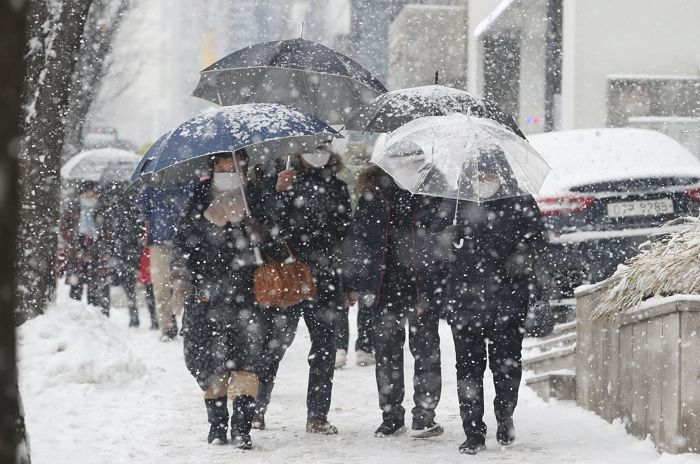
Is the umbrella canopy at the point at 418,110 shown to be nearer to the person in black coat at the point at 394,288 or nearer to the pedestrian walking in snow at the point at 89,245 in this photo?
the person in black coat at the point at 394,288

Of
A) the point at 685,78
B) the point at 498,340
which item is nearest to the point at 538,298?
the point at 498,340

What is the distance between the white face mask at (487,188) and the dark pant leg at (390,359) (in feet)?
3.34

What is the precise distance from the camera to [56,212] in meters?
10.4

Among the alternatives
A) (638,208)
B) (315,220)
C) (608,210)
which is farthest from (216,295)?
(638,208)

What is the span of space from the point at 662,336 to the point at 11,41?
469 cm

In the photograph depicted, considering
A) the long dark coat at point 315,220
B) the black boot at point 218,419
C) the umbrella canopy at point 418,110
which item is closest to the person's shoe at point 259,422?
the black boot at point 218,419

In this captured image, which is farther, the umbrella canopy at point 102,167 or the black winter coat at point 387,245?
the umbrella canopy at point 102,167

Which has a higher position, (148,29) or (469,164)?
(148,29)

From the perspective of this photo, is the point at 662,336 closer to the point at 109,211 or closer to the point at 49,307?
the point at 49,307

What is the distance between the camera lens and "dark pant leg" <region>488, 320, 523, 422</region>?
661cm

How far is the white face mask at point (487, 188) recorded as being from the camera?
656 cm

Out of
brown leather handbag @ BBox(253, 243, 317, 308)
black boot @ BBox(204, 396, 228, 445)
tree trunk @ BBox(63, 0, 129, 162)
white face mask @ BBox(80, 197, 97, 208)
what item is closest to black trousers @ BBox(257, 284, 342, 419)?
brown leather handbag @ BBox(253, 243, 317, 308)

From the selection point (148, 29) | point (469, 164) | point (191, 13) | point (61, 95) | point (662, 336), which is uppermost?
point (191, 13)

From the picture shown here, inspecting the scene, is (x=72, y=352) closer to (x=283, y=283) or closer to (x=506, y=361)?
(x=283, y=283)
